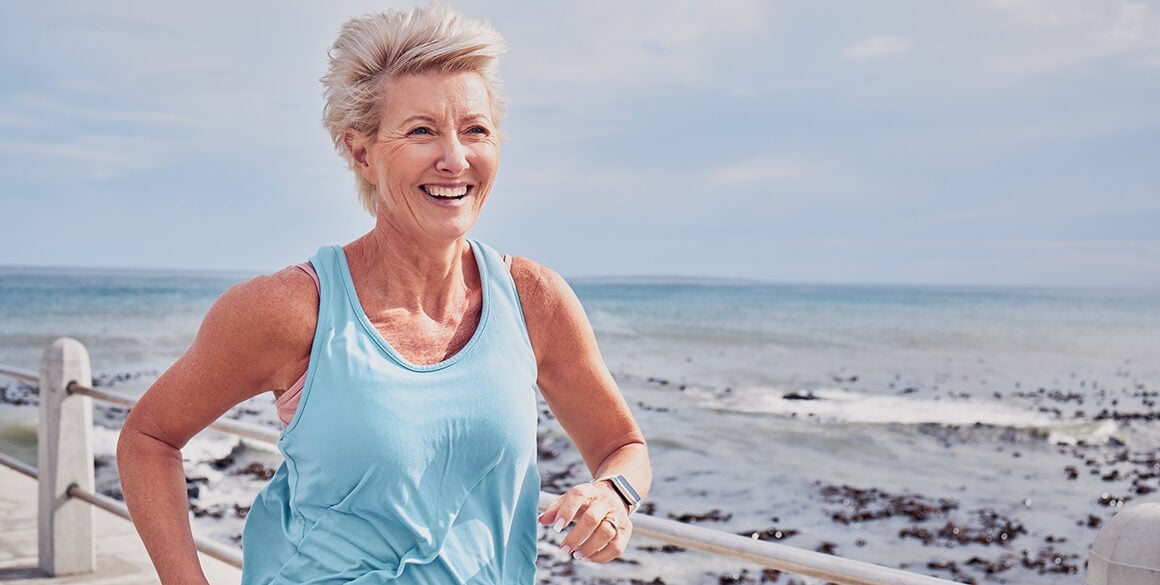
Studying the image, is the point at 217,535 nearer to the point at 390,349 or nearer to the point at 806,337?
the point at 390,349

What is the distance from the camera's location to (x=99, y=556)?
4.58m

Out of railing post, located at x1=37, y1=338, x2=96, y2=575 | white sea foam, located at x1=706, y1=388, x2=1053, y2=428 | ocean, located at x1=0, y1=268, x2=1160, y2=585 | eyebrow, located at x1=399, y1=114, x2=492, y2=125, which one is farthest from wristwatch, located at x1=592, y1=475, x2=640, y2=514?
white sea foam, located at x1=706, y1=388, x2=1053, y2=428

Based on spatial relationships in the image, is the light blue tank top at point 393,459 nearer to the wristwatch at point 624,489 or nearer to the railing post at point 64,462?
the wristwatch at point 624,489

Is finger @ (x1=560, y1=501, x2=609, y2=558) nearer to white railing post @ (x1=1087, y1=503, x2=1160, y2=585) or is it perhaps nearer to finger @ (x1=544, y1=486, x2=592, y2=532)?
finger @ (x1=544, y1=486, x2=592, y2=532)

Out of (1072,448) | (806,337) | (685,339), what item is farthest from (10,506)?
(806,337)

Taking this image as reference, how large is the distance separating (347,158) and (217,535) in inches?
304

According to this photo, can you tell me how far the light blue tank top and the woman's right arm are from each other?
5 centimetres

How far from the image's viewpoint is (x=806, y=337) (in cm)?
4628

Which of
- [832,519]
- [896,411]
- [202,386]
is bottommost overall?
[832,519]

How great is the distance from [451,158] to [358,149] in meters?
0.18

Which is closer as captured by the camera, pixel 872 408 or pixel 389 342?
pixel 389 342

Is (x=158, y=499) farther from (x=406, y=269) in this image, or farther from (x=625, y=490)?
(x=625, y=490)

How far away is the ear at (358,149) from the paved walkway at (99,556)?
9.31ft

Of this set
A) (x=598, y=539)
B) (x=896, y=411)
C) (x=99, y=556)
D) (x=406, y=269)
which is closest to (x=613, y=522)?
(x=598, y=539)
